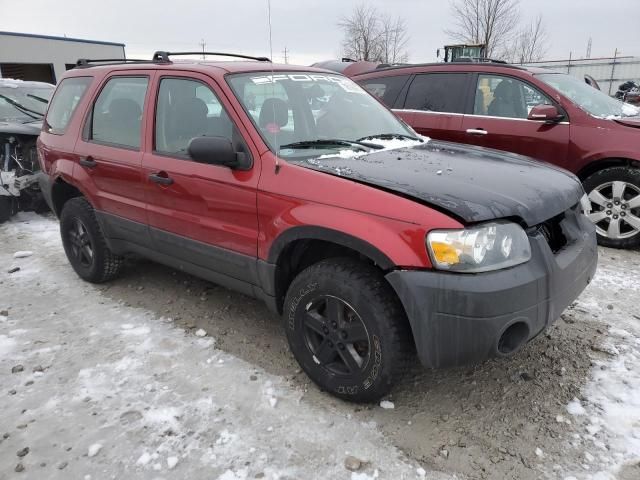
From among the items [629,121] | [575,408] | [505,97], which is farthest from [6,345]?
[629,121]

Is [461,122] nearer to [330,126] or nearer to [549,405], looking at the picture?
[330,126]

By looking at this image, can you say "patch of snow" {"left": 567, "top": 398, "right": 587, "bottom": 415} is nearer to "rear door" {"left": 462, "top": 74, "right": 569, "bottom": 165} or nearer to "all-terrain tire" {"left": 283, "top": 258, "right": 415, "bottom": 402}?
"all-terrain tire" {"left": 283, "top": 258, "right": 415, "bottom": 402}

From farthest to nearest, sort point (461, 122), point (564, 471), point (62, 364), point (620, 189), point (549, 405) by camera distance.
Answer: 1. point (461, 122)
2. point (620, 189)
3. point (62, 364)
4. point (549, 405)
5. point (564, 471)

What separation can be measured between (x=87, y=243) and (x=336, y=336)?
8.99ft

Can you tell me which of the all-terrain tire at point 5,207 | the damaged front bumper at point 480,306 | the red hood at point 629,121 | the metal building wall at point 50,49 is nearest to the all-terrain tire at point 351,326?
the damaged front bumper at point 480,306

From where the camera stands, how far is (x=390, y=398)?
110 inches

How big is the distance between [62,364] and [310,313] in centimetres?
166

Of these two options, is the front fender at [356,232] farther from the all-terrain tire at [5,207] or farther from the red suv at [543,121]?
the all-terrain tire at [5,207]

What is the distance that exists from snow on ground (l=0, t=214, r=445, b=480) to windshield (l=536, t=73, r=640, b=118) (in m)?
4.21

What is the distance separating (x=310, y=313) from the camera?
8.87ft

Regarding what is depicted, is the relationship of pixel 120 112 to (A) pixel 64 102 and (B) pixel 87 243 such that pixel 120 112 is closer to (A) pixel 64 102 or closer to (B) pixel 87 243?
(A) pixel 64 102

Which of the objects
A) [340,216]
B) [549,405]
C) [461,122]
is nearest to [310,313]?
[340,216]

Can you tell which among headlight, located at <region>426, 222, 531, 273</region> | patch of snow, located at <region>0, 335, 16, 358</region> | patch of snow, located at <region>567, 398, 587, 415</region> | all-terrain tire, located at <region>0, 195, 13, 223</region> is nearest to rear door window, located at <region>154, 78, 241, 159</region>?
headlight, located at <region>426, 222, 531, 273</region>

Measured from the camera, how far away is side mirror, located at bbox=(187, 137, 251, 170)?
275 cm
